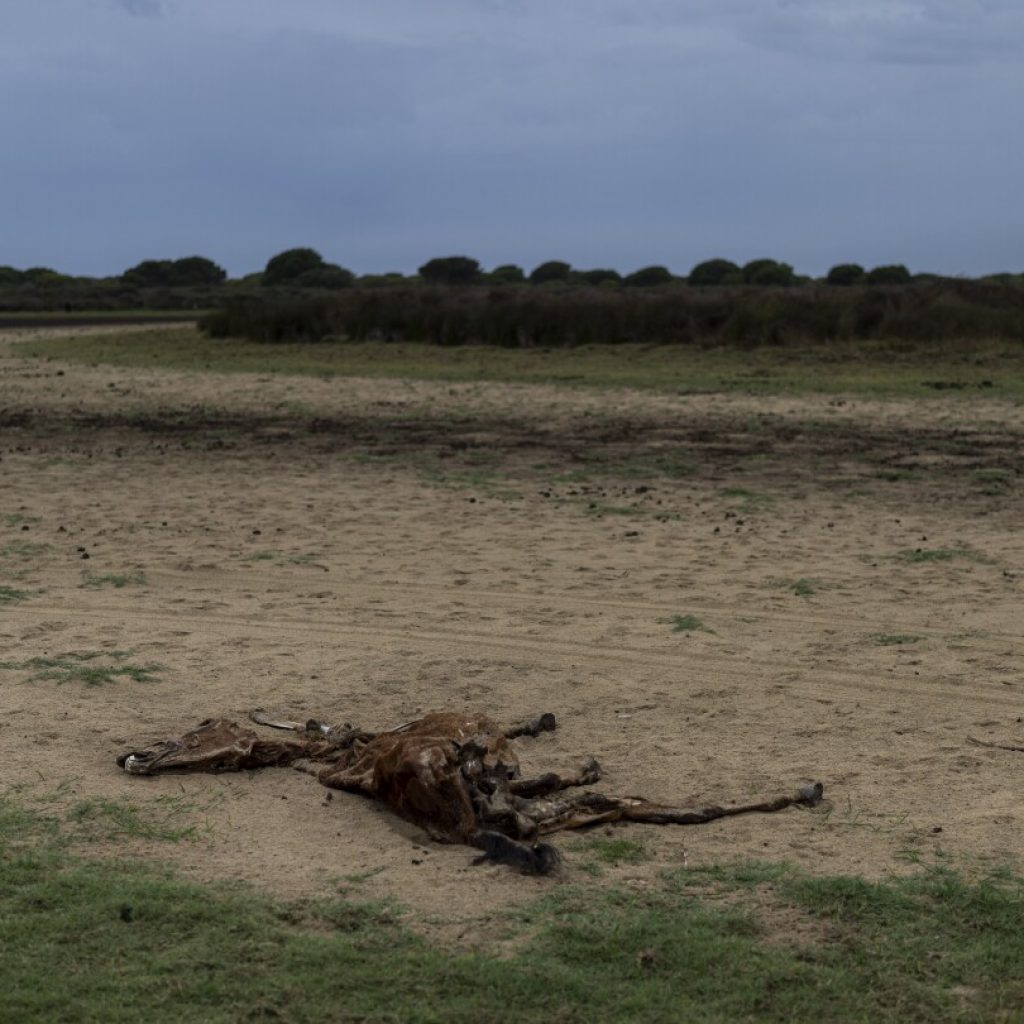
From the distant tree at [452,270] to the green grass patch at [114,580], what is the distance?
183ft

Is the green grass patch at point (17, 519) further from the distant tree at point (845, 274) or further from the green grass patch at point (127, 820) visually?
the distant tree at point (845, 274)

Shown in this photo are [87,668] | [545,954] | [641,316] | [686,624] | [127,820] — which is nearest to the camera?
[545,954]

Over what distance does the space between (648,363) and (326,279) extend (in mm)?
45561

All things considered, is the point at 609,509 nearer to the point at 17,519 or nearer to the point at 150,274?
the point at 17,519

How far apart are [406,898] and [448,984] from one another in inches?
20.6

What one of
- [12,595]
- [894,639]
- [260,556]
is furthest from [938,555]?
[12,595]

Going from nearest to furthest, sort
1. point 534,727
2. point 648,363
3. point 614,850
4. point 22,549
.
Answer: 1. point 614,850
2. point 534,727
3. point 22,549
4. point 648,363

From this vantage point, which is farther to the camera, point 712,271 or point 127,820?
point 712,271

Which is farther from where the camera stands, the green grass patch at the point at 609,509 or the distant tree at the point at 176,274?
the distant tree at the point at 176,274

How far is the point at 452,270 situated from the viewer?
64562mm

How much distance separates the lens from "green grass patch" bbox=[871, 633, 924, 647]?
6824 mm

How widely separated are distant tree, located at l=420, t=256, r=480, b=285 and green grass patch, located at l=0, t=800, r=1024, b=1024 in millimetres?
60080

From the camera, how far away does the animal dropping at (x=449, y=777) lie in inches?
178

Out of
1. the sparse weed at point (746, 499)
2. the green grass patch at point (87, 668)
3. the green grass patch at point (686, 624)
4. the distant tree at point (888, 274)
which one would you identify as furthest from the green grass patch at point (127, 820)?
the distant tree at point (888, 274)
